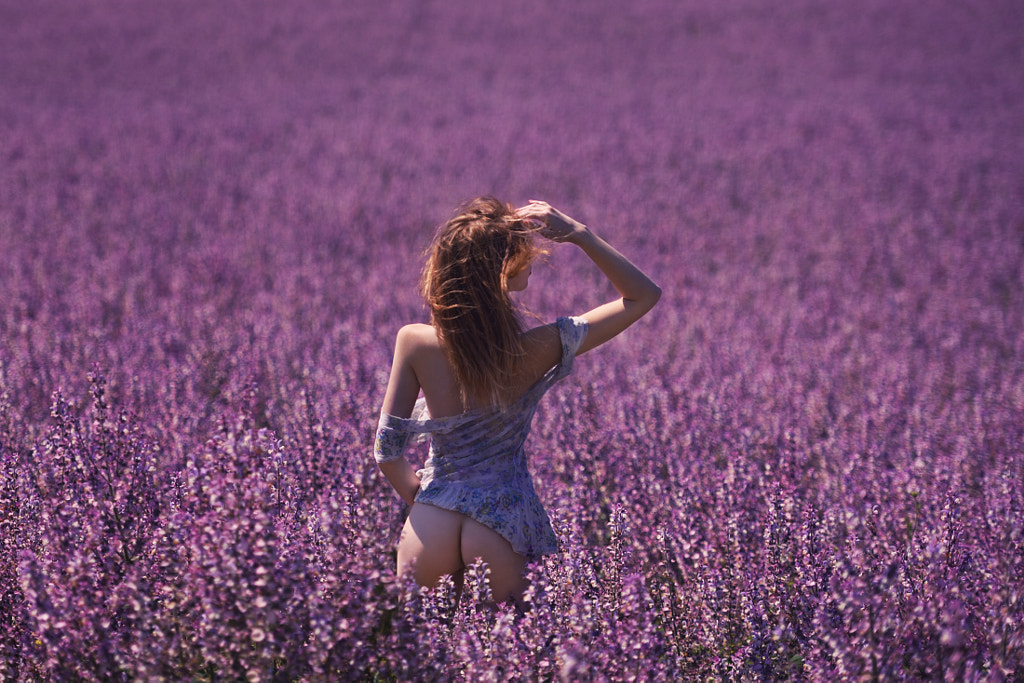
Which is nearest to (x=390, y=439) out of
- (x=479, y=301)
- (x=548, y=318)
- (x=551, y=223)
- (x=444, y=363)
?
(x=444, y=363)

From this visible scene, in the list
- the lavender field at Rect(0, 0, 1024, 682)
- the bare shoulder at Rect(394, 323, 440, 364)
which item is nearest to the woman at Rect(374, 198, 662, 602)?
the bare shoulder at Rect(394, 323, 440, 364)

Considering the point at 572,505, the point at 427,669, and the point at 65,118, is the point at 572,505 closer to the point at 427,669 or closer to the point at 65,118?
the point at 427,669

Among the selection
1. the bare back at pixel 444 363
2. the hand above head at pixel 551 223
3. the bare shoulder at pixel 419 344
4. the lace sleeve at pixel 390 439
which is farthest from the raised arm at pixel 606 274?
the lace sleeve at pixel 390 439

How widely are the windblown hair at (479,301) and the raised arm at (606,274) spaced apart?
0.29ft

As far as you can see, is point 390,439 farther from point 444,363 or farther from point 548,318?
point 548,318

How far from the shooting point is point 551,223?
228cm

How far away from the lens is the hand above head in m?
2.26

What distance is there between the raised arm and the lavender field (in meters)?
0.55

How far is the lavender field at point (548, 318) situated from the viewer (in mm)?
1748

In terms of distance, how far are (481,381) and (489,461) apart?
0.80 feet

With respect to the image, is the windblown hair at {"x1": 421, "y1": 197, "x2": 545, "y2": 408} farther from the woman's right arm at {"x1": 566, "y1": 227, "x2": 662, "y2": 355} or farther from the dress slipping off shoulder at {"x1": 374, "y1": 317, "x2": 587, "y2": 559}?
the woman's right arm at {"x1": 566, "y1": 227, "x2": 662, "y2": 355}

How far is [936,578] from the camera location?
2.02 metres

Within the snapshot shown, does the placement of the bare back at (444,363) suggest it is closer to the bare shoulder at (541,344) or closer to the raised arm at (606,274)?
the bare shoulder at (541,344)

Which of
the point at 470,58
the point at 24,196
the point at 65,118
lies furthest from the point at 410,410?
the point at 470,58
